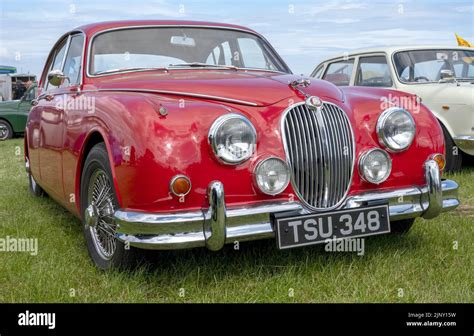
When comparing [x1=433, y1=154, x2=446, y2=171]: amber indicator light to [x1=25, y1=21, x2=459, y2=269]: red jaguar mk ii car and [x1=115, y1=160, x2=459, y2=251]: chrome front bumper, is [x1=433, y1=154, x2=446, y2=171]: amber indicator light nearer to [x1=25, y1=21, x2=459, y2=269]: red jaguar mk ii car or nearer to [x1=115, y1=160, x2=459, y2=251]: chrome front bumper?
[x1=25, y1=21, x2=459, y2=269]: red jaguar mk ii car

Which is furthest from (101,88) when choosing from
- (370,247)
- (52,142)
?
(370,247)

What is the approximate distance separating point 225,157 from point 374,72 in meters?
4.72

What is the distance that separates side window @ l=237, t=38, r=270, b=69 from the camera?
4.09 meters

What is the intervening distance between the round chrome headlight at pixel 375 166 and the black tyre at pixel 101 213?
1340 mm

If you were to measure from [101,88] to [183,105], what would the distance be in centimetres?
84

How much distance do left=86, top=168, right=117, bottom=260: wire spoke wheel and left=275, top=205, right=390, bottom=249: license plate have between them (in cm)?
94

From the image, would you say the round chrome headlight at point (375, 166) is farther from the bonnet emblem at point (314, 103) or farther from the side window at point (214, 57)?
the side window at point (214, 57)

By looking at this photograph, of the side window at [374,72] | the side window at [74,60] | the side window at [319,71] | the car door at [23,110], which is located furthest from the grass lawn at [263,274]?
the car door at [23,110]

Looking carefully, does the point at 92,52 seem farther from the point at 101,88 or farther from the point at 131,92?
the point at 131,92

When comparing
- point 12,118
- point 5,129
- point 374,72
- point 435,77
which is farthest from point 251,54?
point 5,129

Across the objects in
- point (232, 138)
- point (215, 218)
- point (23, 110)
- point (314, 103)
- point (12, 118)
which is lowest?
point (12, 118)

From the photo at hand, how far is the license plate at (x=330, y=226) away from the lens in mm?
2666

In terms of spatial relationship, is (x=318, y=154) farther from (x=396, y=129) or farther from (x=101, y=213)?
(x=101, y=213)

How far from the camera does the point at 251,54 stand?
13.7 ft
